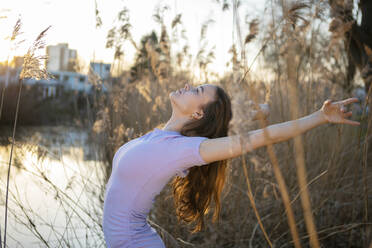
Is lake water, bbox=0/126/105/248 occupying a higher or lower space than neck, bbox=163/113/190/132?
lower

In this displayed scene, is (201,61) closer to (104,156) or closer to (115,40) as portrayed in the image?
(115,40)

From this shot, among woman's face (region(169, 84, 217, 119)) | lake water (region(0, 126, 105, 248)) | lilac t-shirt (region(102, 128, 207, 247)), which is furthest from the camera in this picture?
lake water (region(0, 126, 105, 248))

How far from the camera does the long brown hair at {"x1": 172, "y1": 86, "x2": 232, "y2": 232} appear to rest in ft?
6.12

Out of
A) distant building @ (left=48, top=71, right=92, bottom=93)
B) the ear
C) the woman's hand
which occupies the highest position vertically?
distant building @ (left=48, top=71, right=92, bottom=93)

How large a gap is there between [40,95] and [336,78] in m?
7.31

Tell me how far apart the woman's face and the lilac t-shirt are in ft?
0.53

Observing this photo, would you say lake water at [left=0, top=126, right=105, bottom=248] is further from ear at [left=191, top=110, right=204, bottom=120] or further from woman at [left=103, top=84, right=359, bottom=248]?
ear at [left=191, top=110, right=204, bottom=120]

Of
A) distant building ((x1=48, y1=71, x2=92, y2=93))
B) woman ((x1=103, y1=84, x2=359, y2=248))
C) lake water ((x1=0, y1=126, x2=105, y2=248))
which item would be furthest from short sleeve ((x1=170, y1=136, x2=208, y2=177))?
distant building ((x1=48, y1=71, x2=92, y2=93))

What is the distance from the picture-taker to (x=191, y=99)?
71.7 inches

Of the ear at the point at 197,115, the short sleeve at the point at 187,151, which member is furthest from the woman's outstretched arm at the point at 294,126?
the ear at the point at 197,115

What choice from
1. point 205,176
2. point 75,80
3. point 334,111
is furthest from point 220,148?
point 75,80

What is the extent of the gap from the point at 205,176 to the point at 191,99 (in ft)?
1.38

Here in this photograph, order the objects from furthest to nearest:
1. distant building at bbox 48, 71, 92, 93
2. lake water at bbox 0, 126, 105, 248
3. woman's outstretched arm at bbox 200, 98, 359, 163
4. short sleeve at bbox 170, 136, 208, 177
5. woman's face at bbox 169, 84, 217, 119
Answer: distant building at bbox 48, 71, 92, 93 < lake water at bbox 0, 126, 105, 248 < woman's face at bbox 169, 84, 217, 119 < short sleeve at bbox 170, 136, 208, 177 < woman's outstretched arm at bbox 200, 98, 359, 163

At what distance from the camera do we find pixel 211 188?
1963 millimetres
